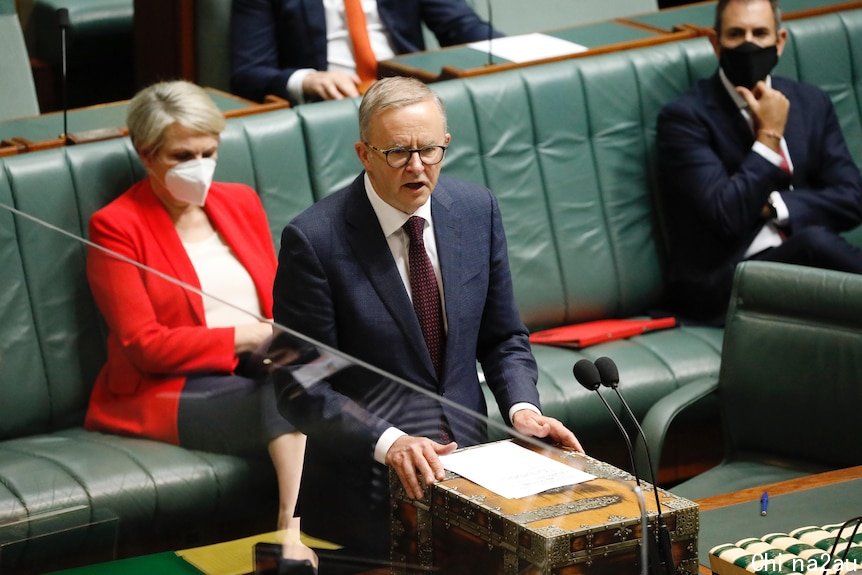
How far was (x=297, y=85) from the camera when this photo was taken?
354 centimetres

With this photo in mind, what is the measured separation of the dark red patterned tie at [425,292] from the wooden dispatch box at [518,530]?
737 mm

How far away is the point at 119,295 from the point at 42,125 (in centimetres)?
210

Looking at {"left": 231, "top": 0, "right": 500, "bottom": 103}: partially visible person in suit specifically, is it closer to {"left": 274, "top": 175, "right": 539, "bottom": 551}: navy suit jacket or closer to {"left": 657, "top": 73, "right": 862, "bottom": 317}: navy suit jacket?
{"left": 657, "top": 73, "right": 862, "bottom": 317}: navy suit jacket

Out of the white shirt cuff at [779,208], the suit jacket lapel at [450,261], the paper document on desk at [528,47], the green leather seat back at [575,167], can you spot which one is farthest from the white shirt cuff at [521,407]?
the paper document on desk at [528,47]

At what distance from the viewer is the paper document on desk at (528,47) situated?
365cm

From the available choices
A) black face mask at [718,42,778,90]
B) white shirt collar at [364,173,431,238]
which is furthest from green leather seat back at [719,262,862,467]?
black face mask at [718,42,778,90]

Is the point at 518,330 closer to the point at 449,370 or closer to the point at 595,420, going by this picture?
the point at 449,370

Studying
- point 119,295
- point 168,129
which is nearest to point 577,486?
point 119,295

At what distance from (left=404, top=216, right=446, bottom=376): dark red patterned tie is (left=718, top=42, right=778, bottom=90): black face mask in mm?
1609

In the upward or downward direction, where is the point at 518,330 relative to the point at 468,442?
downward

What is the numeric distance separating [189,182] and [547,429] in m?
1.22

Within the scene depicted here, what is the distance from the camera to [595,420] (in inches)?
123

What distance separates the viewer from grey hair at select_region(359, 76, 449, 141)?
2.10 metres

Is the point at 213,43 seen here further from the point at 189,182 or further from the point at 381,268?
the point at 381,268
